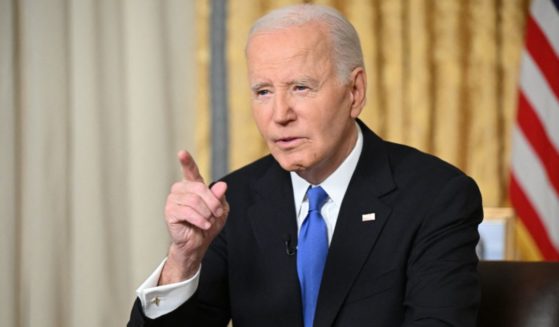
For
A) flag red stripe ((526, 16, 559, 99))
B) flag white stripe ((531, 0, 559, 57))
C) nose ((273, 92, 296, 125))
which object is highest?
flag white stripe ((531, 0, 559, 57))

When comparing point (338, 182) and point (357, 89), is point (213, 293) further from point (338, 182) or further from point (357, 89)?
point (357, 89)

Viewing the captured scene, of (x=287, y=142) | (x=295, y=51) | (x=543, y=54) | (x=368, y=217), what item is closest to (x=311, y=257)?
(x=368, y=217)

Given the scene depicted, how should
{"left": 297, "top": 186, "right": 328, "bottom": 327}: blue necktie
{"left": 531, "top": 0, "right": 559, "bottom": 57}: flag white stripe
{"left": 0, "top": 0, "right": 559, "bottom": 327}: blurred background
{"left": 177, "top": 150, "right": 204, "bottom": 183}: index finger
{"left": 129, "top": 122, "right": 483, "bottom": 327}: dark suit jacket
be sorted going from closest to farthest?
{"left": 177, "top": 150, "right": 204, "bottom": 183}: index finger → {"left": 129, "top": 122, "right": 483, "bottom": 327}: dark suit jacket → {"left": 297, "top": 186, "right": 328, "bottom": 327}: blue necktie → {"left": 531, "top": 0, "right": 559, "bottom": 57}: flag white stripe → {"left": 0, "top": 0, "right": 559, "bottom": 327}: blurred background

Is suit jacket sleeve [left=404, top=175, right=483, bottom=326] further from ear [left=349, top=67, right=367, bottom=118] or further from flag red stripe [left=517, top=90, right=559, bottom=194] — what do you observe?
flag red stripe [left=517, top=90, right=559, bottom=194]

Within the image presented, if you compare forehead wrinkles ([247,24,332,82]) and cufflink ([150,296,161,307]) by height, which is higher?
forehead wrinkles ([247,24,332,82])

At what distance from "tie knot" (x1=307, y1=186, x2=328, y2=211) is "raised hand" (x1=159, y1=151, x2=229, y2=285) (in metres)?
0.32

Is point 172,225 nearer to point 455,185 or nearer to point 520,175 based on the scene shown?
point 455,185

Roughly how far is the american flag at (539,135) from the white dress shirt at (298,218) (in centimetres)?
168

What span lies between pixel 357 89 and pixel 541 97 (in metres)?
1.84

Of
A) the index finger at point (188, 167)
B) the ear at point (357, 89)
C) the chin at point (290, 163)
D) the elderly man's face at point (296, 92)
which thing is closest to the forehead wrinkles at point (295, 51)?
the elderly man's face at point (296, 92)

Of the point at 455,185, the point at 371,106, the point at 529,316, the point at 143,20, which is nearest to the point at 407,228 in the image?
the point at 455,185

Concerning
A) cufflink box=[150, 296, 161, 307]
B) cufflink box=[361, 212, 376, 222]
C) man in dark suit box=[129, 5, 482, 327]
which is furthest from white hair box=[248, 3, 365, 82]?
cufflink box=[150, 296, 161, 307]

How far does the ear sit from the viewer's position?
2064mm

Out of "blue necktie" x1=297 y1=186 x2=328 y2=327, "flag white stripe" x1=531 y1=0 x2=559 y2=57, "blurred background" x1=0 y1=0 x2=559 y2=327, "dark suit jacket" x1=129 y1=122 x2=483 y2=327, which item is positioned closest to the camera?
"dark suit jacket" x1=129 y1=122 x2=483 y2=327
